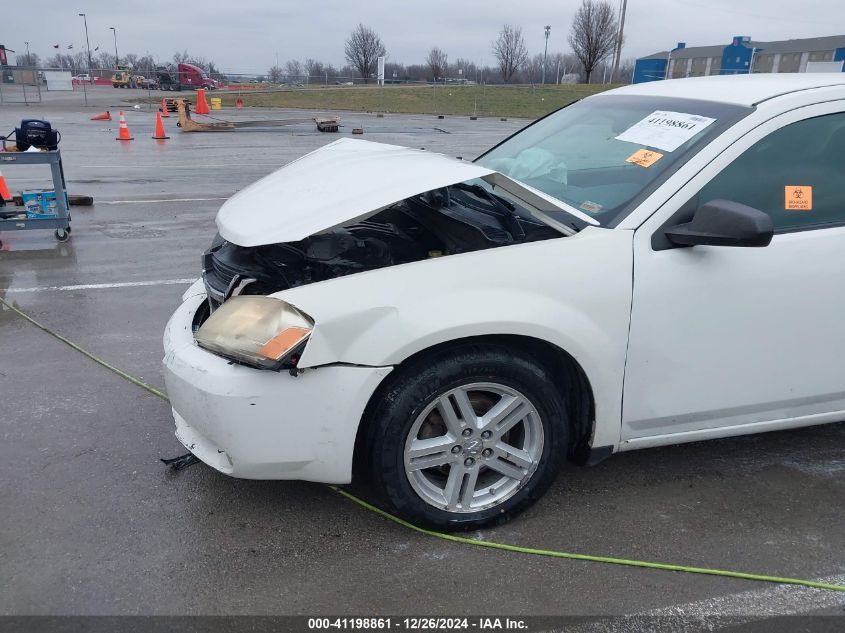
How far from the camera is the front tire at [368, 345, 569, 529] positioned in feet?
8.40

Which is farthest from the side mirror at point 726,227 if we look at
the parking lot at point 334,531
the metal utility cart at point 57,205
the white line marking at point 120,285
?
the metal utility cart at point 57,205

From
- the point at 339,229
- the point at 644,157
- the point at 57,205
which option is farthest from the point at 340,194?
the point at 57,205

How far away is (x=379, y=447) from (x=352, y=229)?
45.6 inches

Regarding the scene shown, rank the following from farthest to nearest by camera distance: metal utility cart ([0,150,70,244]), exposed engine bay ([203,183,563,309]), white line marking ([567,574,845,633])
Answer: metal utility cart ([0,150,70,244]), exposed engine bay ([203,183,563,309]), white line marking ([567,574,845,633])

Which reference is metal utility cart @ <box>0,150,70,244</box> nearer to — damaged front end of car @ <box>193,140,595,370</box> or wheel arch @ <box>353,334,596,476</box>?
damaged front end of car @ <box>193,140,595,370</box>

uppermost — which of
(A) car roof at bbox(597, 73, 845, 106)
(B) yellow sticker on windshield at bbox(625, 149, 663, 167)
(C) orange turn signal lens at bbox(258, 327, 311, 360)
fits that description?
(A) car roof at bbox(597, 73, 845, 106)

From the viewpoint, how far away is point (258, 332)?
2504mm

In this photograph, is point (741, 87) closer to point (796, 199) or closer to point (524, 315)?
point (796, 199)

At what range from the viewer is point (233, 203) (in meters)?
3.32

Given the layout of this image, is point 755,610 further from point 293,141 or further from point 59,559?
point 293,141

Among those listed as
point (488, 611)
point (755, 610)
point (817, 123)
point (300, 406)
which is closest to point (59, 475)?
point (300, 406)

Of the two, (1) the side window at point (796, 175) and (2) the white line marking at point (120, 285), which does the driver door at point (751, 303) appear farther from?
(2) the white line marking at point (120, 285)

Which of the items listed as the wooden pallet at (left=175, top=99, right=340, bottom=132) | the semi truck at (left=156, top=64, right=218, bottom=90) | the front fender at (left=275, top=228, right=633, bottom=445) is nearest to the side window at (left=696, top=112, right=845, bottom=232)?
the front fender at (left=275, top=228, right=633, bottom=445)

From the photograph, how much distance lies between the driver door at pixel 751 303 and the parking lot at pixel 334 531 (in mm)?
375
